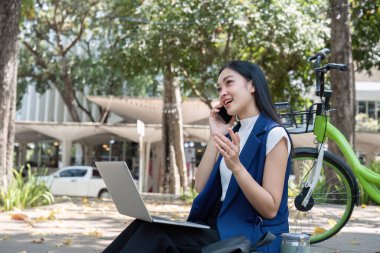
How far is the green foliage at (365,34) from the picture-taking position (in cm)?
1198

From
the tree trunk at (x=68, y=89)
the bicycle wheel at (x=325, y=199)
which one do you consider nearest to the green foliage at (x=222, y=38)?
the bicycle wheel at (x=325, y=199)

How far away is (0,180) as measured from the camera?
7.56 meters

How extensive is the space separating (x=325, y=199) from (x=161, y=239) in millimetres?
2373

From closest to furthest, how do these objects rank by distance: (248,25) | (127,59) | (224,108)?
(224,108), (248,25), (127,59)

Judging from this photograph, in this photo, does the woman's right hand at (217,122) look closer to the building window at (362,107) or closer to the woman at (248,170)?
the woman at (248,170)

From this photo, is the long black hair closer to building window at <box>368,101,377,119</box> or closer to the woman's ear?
the woman's ear

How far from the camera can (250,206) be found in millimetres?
2119

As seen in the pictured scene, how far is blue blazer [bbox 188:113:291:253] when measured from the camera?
82.0 inches

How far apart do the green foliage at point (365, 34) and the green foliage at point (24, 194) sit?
729 centimetres

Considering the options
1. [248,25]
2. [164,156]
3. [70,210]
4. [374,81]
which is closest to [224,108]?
[70,210]

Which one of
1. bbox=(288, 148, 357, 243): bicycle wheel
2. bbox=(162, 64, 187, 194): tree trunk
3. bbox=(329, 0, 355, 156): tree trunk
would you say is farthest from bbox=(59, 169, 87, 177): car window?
bbox=(288, 148, 357, 243): bicycle wheel

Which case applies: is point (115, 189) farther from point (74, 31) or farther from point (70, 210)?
point (74, 31)

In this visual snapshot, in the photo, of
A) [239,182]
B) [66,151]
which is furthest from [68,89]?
[239,182]

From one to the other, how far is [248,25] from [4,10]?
20.3ft
